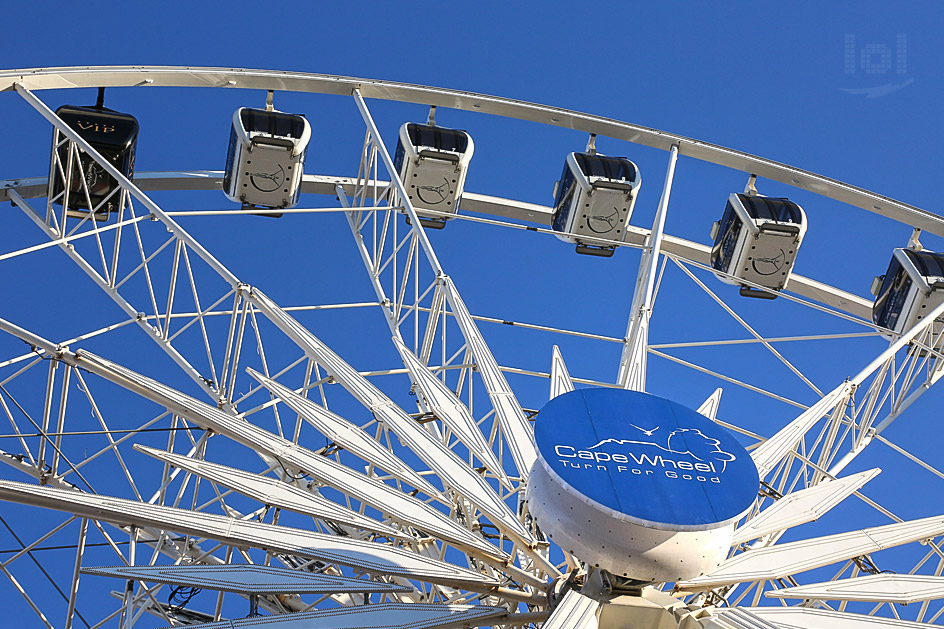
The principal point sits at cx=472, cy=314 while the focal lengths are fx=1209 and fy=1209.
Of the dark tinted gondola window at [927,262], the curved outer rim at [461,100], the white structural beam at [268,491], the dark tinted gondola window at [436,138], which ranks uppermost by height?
the curved outer rim at [461,100]

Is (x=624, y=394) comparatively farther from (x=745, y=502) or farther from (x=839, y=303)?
(x=839, y=303)

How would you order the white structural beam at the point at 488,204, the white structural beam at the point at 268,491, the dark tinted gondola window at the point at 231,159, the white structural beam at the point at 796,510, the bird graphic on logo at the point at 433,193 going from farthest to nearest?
the bird graphic on logo at the point at 433,193
the white structural beam at the point at 488,204
the dark tinted gondola window at the point at 231,159
the white structural beam at the point at 796,510
the white structural beam at the point at 268,491

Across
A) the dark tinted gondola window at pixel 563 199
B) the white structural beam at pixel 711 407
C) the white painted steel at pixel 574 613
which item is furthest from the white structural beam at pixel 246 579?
the dark tinted gondola window at pixel 563 199

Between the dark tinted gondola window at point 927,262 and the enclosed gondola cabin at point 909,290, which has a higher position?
the dark tinted gondola window at point 927,262

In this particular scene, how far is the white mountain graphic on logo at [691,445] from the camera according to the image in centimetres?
1273

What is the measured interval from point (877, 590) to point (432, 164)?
11457mm

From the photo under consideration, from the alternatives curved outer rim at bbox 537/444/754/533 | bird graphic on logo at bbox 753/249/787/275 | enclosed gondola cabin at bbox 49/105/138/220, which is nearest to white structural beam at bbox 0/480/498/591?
curved outer rim at bbox 537/444/754/533

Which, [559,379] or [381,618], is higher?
[559,379]

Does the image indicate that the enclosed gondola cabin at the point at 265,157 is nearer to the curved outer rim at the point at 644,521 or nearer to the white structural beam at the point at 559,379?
the white structural beam at the point at 559,379

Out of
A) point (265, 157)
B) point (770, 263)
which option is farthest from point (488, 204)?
point (770, 263)

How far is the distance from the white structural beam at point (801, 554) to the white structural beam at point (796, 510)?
24 cm

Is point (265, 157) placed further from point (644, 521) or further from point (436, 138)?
point (644, 521)

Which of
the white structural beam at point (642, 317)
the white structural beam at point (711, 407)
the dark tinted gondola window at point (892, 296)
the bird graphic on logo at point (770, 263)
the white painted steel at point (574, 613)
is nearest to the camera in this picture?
the white painted steel at point (574, 613)

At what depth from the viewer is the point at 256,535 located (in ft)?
38.6
